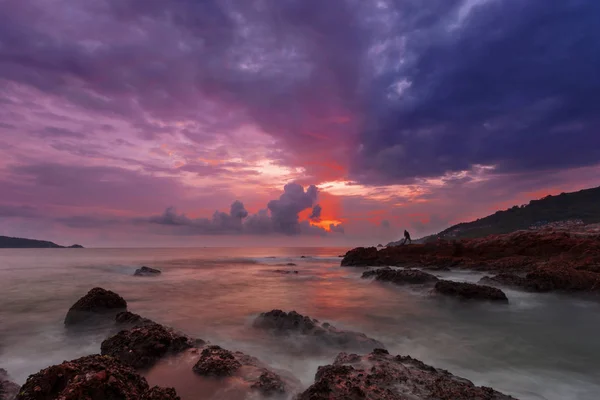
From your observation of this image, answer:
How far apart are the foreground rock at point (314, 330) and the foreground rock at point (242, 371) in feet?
8.11

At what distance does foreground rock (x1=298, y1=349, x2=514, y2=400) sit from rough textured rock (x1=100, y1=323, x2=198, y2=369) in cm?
319

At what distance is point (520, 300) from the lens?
13.2 meters

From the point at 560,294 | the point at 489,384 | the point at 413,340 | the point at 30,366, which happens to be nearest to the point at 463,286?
the point at 560,294

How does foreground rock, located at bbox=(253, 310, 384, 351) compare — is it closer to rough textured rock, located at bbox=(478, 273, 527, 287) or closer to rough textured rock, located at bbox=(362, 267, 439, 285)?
rough textured rock, located at bbox=(362, 267, 439, 285)

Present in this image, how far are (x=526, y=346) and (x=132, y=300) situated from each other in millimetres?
17597

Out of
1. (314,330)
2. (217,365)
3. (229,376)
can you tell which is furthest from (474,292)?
(217,365)

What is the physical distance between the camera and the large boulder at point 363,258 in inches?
1524

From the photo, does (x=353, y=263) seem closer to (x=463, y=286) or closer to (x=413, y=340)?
(x=463, y=286)

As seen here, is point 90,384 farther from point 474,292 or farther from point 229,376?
point 474,292

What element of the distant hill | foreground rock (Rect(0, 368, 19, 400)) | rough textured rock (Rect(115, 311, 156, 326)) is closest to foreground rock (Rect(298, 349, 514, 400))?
foreground rock (Rect(0, 368, 19, 400))

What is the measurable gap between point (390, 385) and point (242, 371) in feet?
8.55

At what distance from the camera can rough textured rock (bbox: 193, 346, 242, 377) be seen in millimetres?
5344

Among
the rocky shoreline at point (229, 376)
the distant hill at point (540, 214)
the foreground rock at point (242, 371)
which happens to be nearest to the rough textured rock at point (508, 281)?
the rocky shoreline at point (229, 376)

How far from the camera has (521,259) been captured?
23453mm
